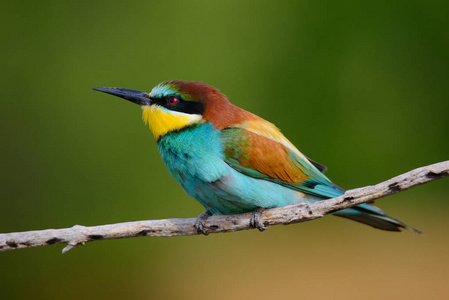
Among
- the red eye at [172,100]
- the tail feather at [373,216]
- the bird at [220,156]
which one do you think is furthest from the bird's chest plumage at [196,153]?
the tail feather at [373,216]

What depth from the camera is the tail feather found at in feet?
9.27

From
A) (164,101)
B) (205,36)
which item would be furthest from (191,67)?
(164,101)

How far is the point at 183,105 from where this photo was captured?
2740mm

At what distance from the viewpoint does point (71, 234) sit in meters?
2.38

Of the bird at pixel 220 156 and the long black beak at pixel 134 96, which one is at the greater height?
the long black beak at pixel 134 96

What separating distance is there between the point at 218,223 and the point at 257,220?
0.18m

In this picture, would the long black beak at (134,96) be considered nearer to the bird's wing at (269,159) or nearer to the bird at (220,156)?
the bird at (220,156)

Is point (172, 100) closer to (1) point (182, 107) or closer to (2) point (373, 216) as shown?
(1) point (182, 107)

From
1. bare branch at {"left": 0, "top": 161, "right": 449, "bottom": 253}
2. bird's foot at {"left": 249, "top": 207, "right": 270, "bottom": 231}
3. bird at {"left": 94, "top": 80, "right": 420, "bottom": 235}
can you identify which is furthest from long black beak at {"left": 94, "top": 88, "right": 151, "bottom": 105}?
bird's foot at {"left": 249, "top": 207, "right": 270, "bottom": 231}

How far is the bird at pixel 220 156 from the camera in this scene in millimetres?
2668

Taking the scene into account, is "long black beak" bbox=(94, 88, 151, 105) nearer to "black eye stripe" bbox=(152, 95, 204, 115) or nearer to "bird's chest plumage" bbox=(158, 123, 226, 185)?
"black eye stripe" bbox=(152, 95, 204, 115)

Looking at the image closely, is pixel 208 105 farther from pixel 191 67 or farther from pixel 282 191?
pixel 191 67

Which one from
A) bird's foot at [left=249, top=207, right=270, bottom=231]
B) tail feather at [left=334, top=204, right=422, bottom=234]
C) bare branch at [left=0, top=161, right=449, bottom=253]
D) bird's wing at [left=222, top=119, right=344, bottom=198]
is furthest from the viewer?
tail feather at [left=334, top=204, right=422, bottom=234]

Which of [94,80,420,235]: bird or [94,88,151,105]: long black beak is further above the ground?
[94,88,151,105]: long black beak
